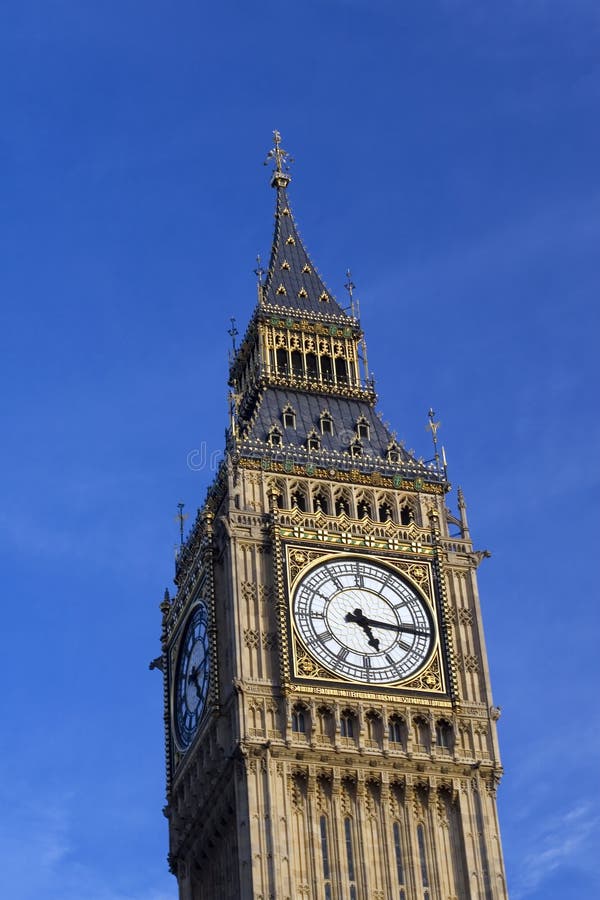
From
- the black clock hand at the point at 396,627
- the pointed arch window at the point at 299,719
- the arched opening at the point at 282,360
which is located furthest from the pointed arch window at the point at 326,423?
the pointed arch window at the point at 299,719

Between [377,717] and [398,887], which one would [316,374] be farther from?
[398,887]

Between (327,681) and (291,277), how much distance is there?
2430cm

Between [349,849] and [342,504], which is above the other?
[342,504]

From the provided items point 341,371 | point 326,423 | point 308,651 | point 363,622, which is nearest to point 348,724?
point 308,651

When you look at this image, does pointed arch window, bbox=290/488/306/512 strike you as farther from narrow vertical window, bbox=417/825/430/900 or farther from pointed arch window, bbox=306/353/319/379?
narrow vertical window, bbox=417/825/430/900

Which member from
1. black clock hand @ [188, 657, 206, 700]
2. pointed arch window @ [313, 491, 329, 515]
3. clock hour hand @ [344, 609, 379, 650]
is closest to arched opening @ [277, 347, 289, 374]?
pointed arch window @ [313, 491, 329, 515]

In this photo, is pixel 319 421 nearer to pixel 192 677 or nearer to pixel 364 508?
pixel 364 508

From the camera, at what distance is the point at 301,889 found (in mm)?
72438

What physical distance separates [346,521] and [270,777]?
11.7 m

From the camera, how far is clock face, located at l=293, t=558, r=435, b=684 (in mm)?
77562

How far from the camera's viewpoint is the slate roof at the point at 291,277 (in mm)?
93375

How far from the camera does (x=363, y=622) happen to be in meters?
78.7

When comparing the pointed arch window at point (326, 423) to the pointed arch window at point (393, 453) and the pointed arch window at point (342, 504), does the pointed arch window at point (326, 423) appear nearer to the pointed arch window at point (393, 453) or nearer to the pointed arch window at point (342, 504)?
the pointed arch window at point (393, 453)

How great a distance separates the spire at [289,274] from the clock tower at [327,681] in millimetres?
7244
